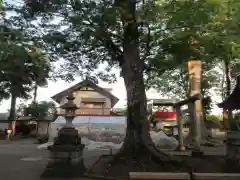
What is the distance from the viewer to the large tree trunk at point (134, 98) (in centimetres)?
1284

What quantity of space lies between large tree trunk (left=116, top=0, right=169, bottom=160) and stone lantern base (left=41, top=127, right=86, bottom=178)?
2.01 m

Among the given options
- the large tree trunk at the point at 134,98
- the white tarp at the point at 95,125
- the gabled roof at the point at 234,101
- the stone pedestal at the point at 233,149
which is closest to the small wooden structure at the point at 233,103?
the gabled roof at the point at 234,101

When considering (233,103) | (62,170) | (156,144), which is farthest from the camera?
(156,144)

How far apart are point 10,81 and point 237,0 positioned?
106 feet

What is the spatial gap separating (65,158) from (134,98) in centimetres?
367

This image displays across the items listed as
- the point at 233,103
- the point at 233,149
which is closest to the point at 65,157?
the point at 233,149

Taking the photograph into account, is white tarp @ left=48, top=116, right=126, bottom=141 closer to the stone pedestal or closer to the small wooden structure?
the stone pedestal

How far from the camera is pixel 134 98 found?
1315 cm

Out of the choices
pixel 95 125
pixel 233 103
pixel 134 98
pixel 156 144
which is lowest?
pixel 156 144

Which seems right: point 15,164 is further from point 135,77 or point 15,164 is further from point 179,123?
point 179,123

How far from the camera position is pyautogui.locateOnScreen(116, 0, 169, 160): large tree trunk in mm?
12836

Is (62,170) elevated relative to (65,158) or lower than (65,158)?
lower

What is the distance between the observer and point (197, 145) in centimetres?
1952

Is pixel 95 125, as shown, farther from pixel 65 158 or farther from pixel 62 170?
pixel 62 170
